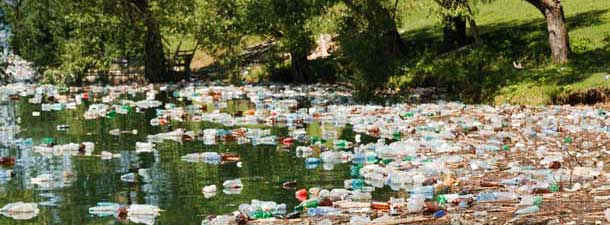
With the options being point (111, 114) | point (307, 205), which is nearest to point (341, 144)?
point (307, 205)

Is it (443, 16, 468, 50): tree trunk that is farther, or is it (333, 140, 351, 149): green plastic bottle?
(443, 16, 468, 50): tree trunk

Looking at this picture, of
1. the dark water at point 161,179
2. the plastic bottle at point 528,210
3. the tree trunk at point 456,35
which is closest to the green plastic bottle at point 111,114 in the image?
the dark water at point 161,179

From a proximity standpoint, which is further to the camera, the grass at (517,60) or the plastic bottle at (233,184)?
the grass at (517,60)

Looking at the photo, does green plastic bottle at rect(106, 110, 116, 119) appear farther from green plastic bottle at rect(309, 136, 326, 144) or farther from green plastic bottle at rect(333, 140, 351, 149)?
green plastic bottle at rect(333, 140, 351, 149)

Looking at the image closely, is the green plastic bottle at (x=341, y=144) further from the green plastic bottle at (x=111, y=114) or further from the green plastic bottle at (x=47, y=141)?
the green plastic bottle at (x=111, y=114)

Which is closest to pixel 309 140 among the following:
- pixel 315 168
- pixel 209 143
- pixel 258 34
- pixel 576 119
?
pixel 209 143

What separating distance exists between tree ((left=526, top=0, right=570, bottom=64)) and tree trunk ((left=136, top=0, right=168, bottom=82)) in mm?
20942

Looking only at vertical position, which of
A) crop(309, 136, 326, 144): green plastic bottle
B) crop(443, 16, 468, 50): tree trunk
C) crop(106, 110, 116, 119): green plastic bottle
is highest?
crop(443, 16, 468, 50): tree trunk

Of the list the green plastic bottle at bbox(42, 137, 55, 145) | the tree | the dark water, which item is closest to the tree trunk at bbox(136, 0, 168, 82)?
the tree

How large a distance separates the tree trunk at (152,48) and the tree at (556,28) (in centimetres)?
2094

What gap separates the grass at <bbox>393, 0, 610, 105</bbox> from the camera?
23703 mm

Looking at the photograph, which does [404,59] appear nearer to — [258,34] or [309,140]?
[258,34]

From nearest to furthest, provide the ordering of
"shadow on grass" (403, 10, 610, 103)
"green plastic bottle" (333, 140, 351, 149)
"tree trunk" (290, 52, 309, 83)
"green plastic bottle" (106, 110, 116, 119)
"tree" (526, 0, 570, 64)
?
"green plastic bottle" (333, 140, 351, 149)
"shadow on grass" (403, 10, 610, 103)
"green plastic bottle" (106, 110, 116, 119)
"tree" (526, 0, 570, 64)
"tree trunk" (290, 52, 309, 83)

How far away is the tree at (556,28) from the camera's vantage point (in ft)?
83.5
